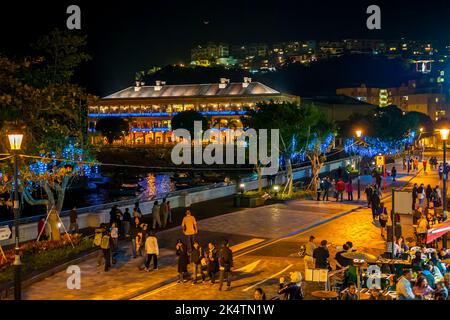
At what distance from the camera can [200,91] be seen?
5094 inches

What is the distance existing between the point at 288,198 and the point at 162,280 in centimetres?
1810

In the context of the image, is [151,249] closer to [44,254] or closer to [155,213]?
[44,254]

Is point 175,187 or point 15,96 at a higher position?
point 15,96

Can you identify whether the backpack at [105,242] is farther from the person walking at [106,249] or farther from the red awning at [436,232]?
the red awning at [436,232]

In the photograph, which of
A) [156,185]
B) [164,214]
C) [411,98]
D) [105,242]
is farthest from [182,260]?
[411,98]

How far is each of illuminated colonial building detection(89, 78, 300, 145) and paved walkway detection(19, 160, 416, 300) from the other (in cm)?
9071

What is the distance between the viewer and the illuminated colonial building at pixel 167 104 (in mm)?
122062

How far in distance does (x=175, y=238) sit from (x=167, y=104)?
112 meters

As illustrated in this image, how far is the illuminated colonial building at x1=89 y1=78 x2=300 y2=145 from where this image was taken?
122 metres

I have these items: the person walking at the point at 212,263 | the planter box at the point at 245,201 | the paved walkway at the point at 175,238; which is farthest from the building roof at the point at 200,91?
the person walking at the point at 212,263

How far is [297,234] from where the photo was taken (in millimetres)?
22328
